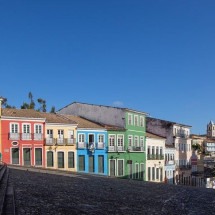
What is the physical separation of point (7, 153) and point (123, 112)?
60.4ft

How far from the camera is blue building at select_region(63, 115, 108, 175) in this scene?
52.9m

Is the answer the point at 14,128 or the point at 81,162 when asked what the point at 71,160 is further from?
the point at 14,128

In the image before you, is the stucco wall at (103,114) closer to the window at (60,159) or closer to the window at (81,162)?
the window at (81,162)

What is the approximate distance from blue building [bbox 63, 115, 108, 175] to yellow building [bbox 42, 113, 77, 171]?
3.03 feet

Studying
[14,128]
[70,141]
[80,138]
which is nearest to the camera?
[14,128]

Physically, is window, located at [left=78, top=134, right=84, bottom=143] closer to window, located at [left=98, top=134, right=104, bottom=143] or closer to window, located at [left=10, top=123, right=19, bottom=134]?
window, located at [left=98, top=134, right=104, bottom=143]

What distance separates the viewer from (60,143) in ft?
166

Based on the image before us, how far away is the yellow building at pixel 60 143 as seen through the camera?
5012 centimetres

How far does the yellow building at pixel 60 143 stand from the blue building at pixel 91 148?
36.4 inches

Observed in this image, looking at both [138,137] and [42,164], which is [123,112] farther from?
[42,164]

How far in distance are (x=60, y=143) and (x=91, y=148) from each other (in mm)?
4659

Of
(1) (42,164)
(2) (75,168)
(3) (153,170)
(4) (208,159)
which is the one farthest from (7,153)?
(4) (208,159)

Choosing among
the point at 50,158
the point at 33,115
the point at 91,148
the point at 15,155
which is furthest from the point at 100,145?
the point at 15,155

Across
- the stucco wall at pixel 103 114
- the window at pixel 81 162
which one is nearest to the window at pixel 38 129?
the window at pixel 81 162
